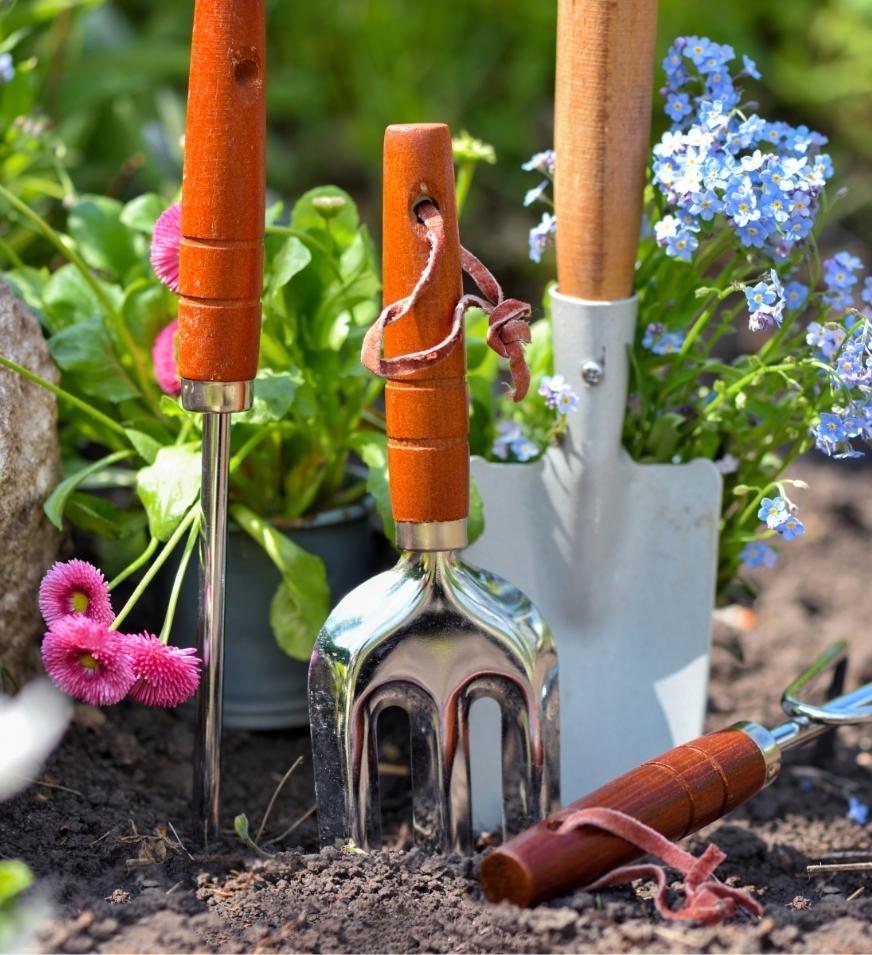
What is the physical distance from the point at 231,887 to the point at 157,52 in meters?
1.76

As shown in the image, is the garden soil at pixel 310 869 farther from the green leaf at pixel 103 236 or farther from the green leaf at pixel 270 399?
the green leaf at pixel 103 236

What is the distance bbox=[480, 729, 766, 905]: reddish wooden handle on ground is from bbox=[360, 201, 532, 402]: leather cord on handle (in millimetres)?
314

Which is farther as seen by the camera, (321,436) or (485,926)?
(321,436)

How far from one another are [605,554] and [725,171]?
0.40 metres

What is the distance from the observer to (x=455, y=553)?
0.95 m

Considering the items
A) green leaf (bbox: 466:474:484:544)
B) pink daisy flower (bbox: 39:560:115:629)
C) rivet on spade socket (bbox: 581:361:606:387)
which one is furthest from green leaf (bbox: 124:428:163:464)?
rivet on spade socket (bbox: 581:361:606:387)

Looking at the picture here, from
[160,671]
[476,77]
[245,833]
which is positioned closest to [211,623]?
[160,671]

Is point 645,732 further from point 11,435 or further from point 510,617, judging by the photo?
point 11,435

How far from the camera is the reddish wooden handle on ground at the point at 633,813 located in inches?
30.6

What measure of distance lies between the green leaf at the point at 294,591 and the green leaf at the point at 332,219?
30cm

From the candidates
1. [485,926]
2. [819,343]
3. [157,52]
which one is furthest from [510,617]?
[157,52]

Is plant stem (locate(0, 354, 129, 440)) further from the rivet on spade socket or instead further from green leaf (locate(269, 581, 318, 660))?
the rivet on spade socket

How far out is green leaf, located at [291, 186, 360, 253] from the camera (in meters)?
1.15

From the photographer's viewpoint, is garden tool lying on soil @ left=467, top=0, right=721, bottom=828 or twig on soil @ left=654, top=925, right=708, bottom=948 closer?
twig on soil @ left=654, top=925, right=708, bottom=948
